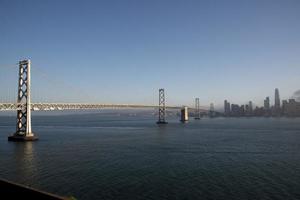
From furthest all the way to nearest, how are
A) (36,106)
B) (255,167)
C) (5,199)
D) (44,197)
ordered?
(36,106), (255,167), (5,199), (44,197)

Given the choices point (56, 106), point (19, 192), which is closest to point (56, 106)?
point (56, 106)

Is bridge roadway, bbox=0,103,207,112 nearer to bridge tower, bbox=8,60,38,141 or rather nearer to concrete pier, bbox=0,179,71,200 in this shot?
bridge tower, bbox=8,60,38,141

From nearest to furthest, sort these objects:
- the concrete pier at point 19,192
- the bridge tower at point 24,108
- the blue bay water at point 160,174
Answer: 1. the concrete pier at point 19,192
2. the blue bay water at point 160,174
3. the bridge tower at point 24,108

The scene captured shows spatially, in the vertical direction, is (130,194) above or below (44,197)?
below

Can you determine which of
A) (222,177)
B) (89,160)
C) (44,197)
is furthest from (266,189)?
(89,160)

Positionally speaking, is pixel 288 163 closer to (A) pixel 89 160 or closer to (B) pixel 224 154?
(B) pixel 224 154

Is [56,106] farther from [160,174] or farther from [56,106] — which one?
[160,174]

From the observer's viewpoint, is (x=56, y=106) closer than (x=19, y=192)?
No

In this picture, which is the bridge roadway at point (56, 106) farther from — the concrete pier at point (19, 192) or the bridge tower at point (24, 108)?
the concrete pier at point (19, 192)

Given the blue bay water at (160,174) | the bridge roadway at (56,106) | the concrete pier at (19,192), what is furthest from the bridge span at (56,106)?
the concrete pier at (19,192)

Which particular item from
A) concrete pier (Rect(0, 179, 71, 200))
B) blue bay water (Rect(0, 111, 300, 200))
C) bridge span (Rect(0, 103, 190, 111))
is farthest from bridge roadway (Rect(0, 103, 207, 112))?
concrete pier (Rect(0, 179, 71, 200))

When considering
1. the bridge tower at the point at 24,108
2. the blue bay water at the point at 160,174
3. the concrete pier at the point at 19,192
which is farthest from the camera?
the bridge tower at the point at 24,108
